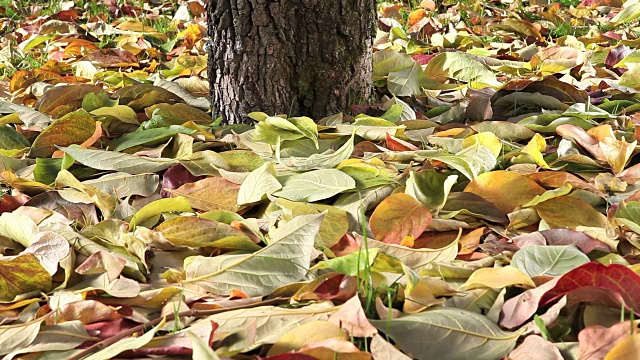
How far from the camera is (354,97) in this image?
2.29 metres

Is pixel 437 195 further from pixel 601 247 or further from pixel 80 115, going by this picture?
pixel 80 115

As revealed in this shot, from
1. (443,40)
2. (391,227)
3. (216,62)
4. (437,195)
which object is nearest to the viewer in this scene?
(391,227)

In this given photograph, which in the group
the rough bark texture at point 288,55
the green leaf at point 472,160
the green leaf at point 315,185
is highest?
the rough bark texture at point 288,55

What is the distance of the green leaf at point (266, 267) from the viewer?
A: 130cm

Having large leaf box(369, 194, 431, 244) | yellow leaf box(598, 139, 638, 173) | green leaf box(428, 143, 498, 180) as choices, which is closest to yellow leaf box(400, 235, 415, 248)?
large leaf box(369, 194, 431, 244)

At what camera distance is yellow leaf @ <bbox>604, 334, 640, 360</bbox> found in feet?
3.14

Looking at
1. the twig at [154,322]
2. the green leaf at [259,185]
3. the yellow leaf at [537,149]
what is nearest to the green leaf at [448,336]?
the twig at [154,322]

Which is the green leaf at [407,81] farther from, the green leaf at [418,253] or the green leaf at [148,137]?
the green leaf at [418,253]

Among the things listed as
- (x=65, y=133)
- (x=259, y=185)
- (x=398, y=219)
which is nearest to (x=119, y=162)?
(x=65, y=133)

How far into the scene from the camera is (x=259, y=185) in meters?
1.65

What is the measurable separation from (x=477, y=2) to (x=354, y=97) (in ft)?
5.99

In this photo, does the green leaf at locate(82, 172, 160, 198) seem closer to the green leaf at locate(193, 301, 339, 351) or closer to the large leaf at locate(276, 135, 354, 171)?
the large leaf at locate(276, 135, 354, 171)

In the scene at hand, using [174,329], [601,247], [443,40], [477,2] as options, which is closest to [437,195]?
[601,247]

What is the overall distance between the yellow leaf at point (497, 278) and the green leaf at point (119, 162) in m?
0.90
